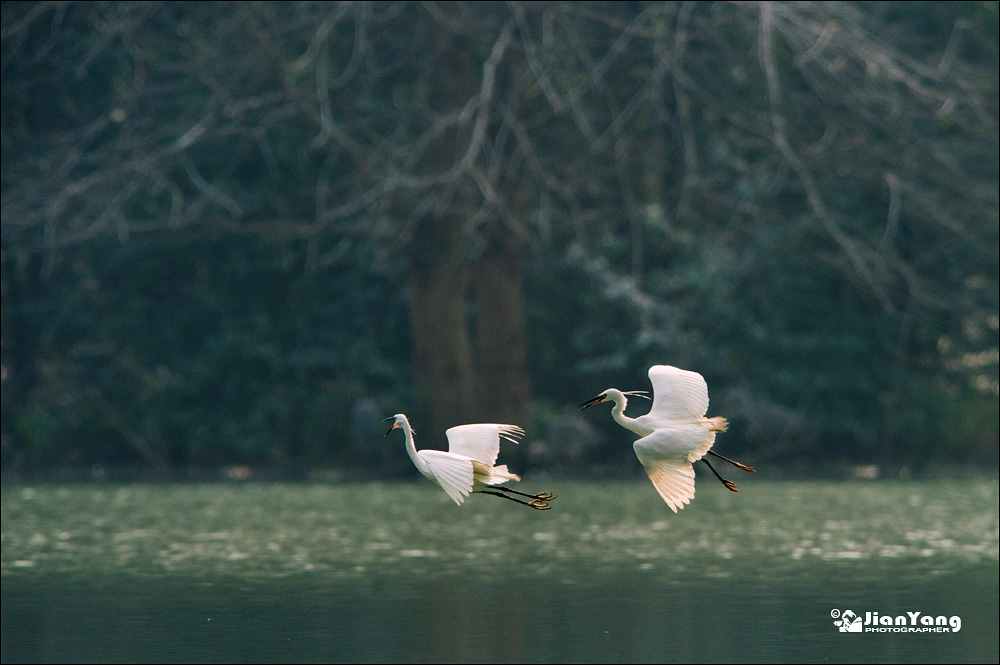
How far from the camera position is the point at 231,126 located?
20797mm

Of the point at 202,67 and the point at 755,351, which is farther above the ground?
the point at 202,67

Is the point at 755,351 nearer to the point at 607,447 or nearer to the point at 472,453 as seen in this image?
the point at 607,447

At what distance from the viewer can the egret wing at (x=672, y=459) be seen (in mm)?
6043

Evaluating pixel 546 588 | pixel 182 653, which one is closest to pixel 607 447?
pixel 546 588

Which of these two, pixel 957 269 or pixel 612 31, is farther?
pixel 957 269

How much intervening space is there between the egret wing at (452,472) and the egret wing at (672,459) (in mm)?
669

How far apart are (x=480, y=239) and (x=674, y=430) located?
44.9 ft

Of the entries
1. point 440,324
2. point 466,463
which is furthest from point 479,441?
point 440,324

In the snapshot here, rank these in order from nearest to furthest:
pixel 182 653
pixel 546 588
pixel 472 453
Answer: pixel 472 453, pixel 182 653, pixel 546 588

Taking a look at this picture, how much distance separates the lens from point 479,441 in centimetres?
646

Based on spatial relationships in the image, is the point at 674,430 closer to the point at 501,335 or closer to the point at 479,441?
the point at 479,441

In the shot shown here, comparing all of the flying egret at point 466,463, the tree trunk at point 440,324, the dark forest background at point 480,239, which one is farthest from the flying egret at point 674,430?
the tree trunk at point 440,324

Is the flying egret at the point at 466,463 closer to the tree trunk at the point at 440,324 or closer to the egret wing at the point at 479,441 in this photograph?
the egret wing at the point at 479,441

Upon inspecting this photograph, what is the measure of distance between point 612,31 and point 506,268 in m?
3.59
